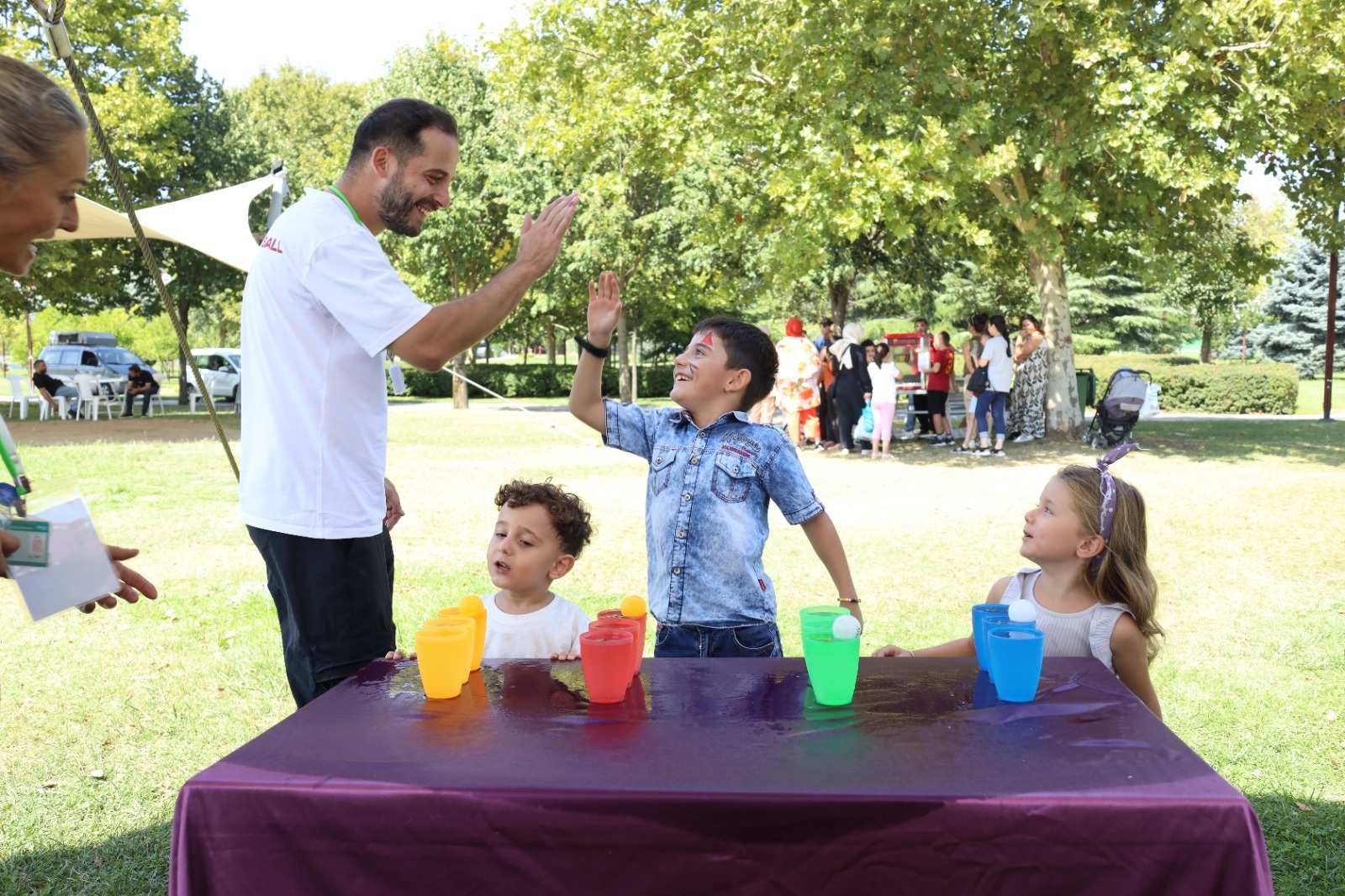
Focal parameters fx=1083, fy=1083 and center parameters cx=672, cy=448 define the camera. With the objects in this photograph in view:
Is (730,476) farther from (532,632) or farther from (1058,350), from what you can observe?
(1058,350)

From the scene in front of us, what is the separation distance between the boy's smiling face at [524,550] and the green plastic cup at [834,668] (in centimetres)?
131

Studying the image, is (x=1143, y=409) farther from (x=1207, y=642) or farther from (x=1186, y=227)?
(x=1207, y=642)

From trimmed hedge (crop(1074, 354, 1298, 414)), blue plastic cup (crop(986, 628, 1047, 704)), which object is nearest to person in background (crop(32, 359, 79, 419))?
trimmed hedge (crop(1074, 354, 1298, 414))

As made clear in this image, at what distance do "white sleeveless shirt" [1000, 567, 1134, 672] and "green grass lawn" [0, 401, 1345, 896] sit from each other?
3.53ft

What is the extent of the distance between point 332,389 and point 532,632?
92cm

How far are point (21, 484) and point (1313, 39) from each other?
14416mm

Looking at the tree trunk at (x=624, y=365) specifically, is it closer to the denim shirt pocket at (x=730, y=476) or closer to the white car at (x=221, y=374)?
the white car at (x=221, y=374)

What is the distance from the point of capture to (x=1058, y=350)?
16.4 m

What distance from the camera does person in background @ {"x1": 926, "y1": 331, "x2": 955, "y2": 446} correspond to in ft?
54.9

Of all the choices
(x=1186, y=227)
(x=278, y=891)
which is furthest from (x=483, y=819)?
→ (x=1186, y=227)

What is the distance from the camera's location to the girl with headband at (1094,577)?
9.41 feet

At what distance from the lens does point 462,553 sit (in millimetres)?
8172

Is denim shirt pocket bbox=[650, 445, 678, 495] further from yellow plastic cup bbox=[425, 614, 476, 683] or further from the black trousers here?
yellow plastic cup bbox=[425, 614, 476, 683]

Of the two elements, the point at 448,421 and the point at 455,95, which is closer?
the point at 448,421
